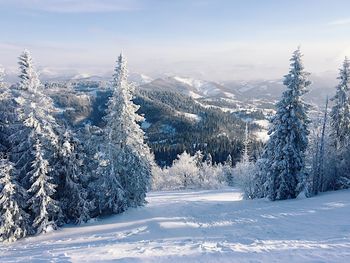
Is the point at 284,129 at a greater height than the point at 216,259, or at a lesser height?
greater

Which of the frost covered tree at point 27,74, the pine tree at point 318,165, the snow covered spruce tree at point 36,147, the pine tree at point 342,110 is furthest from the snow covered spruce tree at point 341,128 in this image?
the frost covered tree at point 27,74

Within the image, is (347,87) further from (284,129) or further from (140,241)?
(140,241)

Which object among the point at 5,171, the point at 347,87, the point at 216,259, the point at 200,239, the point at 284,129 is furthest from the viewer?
the point at 347,87

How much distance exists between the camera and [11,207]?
2453cm

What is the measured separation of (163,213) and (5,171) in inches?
515

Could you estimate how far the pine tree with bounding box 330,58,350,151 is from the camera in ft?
125

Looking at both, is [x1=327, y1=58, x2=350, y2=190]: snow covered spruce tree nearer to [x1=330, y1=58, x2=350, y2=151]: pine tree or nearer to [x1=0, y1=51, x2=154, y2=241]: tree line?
[x1=330, y1=58, x2=350, y2=151]: pine tree

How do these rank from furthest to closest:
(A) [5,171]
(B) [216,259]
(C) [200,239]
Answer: (A) [5,171] < (C) [200,239] < (B) [216,259]

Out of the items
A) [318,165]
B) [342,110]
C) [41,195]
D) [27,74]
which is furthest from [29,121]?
[342,110]

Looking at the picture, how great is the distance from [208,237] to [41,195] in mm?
13670

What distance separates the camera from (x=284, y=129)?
112 ft

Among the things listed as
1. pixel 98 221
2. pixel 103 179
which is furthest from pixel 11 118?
pixel 98 221

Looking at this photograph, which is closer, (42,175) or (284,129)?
(42,175)

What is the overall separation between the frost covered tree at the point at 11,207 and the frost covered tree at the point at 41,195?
0.75 meters
